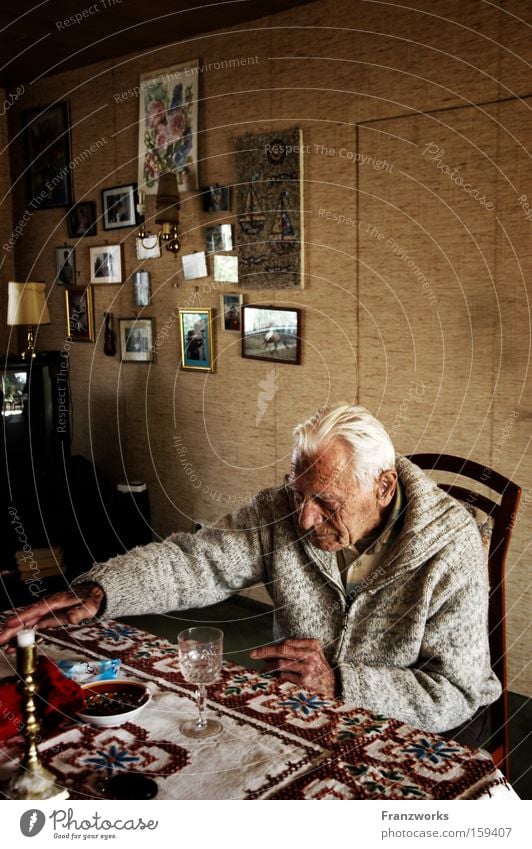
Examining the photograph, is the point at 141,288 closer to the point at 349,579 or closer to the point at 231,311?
the point at 231,311

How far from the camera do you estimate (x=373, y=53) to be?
339cm

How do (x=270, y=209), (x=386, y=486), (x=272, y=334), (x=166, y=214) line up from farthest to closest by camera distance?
(x=166, y=214)
(x=272, y=334)
(x=270, y=209)
(x=386, y=486)

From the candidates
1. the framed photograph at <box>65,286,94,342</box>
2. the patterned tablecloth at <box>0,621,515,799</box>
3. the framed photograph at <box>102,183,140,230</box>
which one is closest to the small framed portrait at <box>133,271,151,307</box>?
the framed photograph at <box>102,183,140,230</box>

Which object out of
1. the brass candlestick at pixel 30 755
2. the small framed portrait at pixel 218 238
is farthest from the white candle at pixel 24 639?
the small framed portrait at pixel 218 238

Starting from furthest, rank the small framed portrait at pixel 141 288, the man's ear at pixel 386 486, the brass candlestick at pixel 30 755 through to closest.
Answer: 1. the small framed portrait at pixel 141 288
2. the man's ear at pixel 386 486
3. the brass candlestick at pixel 30 755

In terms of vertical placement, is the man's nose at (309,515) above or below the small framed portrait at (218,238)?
below

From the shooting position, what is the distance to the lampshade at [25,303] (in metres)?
4.84

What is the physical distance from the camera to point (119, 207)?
15.8 feet

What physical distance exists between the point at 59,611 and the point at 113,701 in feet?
1.26

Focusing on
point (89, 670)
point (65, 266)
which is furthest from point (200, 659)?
point (65, 266)

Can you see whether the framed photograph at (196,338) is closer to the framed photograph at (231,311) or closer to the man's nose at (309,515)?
the framed photograph at (231,311)

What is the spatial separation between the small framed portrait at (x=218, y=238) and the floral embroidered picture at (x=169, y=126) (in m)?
0.28

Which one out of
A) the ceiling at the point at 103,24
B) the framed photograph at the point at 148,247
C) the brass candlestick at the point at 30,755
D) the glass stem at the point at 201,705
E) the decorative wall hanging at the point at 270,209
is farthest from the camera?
the framed photograph at the point at 148,247
